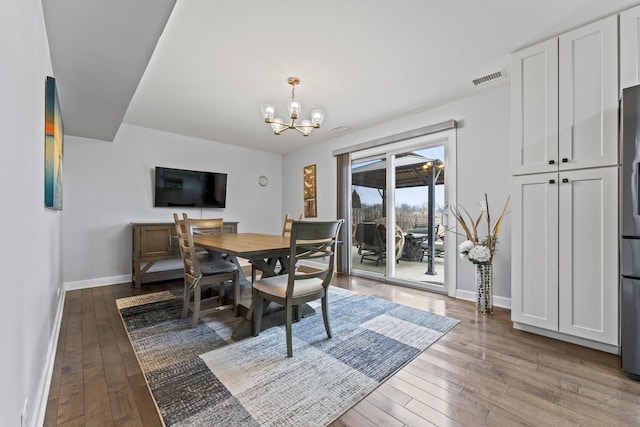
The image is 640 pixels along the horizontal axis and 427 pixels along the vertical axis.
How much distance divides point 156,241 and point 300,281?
9.08ft

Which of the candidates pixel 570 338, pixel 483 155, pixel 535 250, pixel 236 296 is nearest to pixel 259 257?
pixel 236 296

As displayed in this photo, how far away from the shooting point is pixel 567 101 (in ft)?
7.04

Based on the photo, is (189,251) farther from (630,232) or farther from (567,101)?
(567,101)

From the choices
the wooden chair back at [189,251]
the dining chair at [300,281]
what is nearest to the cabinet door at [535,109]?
the dining chair at [300,281]

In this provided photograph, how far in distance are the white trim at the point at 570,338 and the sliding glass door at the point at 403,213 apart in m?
1.11

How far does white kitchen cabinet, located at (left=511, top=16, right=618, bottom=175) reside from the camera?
77.9 inches

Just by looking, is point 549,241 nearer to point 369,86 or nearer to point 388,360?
point 388,360

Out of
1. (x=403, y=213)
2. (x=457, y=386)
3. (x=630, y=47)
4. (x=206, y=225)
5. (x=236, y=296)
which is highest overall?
(x=630, y=47)

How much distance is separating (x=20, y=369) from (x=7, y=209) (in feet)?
2.10

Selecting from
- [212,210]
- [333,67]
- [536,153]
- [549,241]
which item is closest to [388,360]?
[549,241]

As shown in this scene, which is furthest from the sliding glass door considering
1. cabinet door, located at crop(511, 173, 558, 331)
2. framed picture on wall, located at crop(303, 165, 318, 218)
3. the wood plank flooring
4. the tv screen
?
the tv screen

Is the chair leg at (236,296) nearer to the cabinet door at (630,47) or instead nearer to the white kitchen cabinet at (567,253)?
the white kitchen cabinet at (567,253)

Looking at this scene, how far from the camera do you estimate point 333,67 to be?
257cm

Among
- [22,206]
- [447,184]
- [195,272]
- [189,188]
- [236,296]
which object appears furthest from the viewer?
[189,188]
